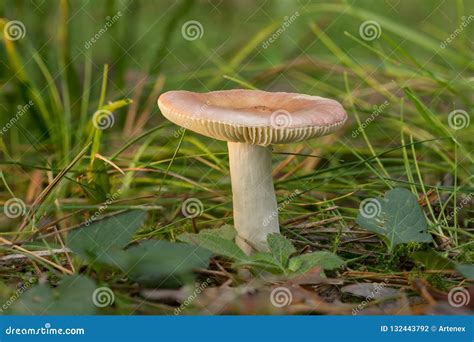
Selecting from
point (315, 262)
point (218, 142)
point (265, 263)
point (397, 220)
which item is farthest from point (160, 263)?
point (218, 142)

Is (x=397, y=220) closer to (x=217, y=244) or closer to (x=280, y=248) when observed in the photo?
(x=280, y=248)

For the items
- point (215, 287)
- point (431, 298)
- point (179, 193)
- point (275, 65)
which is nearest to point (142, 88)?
point (275, 65)

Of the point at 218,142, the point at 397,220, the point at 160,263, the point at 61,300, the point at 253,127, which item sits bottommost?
the point at 61,300

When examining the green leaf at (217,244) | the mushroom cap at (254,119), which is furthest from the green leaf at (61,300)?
the mushroom cap at (254,119)

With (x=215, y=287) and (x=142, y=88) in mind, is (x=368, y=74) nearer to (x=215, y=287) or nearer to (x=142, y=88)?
(x=142, y=88)

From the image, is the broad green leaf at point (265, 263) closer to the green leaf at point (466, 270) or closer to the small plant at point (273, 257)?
the small plant at point (273, 257)

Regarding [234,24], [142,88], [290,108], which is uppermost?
[234,24]
